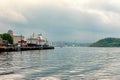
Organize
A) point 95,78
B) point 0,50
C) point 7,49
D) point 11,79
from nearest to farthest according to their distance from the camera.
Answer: point 11,79 → point 95,78 → point 0,50 → point 7,49

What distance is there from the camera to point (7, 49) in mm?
191250

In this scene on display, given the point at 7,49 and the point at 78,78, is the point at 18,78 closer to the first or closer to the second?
the point at 78,78

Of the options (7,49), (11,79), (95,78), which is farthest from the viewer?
(7,49)

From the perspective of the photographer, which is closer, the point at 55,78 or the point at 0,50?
the point at 55,78

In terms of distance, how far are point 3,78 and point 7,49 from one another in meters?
146

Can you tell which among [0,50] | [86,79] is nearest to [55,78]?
[86,79]

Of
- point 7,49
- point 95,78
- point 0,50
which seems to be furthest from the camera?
→ point 7,49

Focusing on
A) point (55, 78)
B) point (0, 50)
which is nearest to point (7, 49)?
point (0, 50)

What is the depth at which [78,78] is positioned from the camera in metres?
48.5

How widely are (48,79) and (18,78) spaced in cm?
428

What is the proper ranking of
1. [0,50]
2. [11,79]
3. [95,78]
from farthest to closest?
1. [0,50]
2. [95,78]
3. [11,79]

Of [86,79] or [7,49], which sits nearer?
[86,79]

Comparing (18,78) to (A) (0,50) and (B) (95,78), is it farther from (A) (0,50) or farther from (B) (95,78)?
(A) (0,50)

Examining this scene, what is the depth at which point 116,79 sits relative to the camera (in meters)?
48.0
